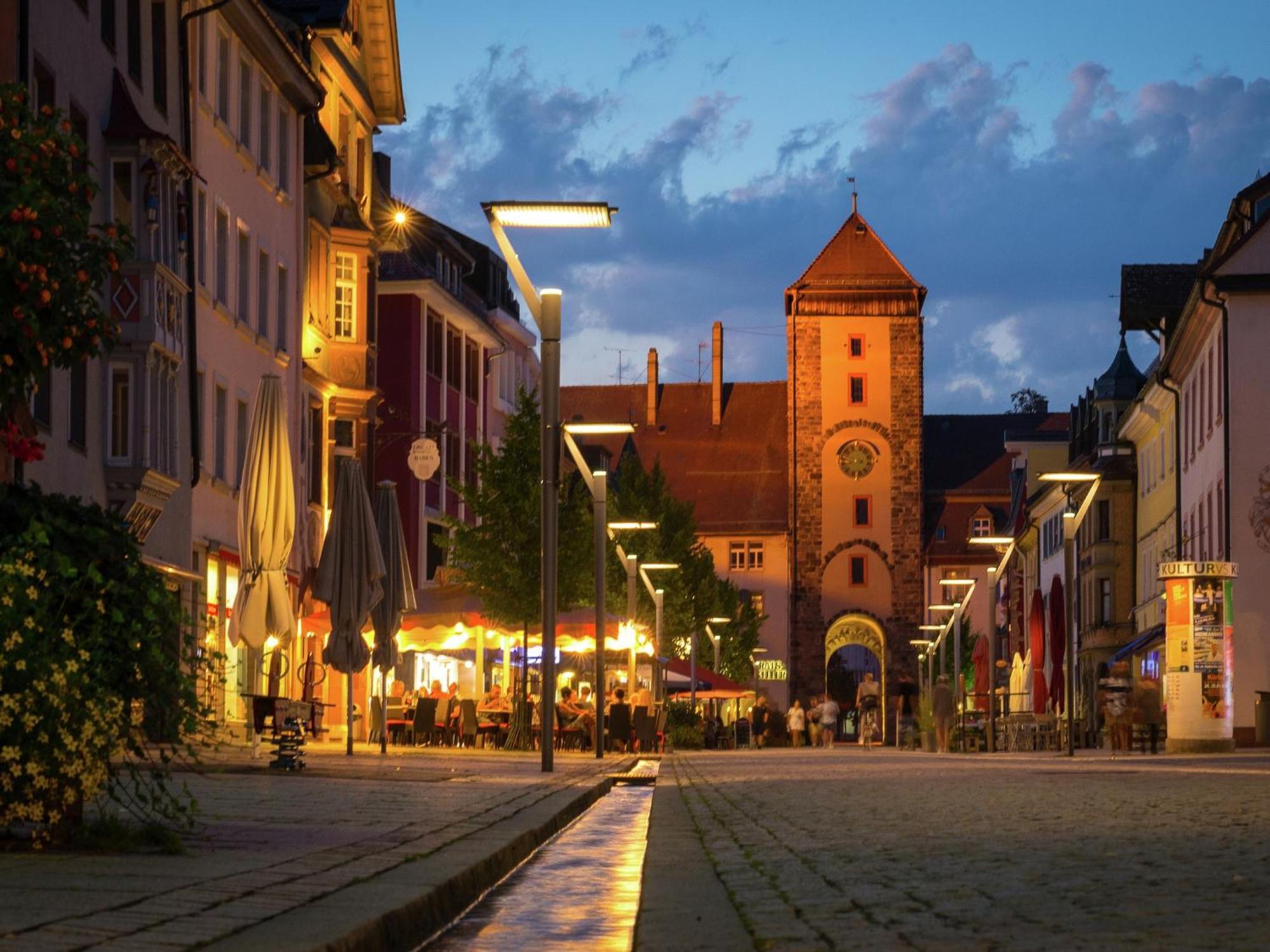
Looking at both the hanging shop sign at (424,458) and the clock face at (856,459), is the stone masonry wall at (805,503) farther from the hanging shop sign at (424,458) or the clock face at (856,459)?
the hanging shop sign at (424,458)

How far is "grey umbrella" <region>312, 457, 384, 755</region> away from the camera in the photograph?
28.2 meters

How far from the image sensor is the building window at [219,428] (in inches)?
1494

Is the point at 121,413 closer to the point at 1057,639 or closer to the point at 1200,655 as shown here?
the point at 1200,655

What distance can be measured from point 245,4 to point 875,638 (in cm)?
7716

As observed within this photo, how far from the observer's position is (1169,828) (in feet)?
43.6

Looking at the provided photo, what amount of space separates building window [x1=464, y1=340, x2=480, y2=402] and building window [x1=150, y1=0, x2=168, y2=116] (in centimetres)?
3478

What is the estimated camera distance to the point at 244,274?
40.5 metres

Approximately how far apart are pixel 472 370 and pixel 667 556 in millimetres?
11053

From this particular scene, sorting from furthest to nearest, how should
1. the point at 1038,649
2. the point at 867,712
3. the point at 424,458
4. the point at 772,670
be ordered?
the point at 772,670 < the point at 1038,649 < the point at 867,712 < the point at 424,458

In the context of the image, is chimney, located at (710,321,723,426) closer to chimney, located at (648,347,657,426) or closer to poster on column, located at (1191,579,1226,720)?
chimney, located at (648,347,657,426)

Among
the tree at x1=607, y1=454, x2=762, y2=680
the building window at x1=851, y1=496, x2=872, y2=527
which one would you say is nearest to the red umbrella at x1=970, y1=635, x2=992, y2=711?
the tree at x1=607, y1=454, x2=762, y2=680

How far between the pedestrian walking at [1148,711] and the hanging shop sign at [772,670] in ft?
217

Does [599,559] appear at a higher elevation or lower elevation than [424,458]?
lower

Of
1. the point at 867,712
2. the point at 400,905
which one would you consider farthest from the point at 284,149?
the point at 400,905
